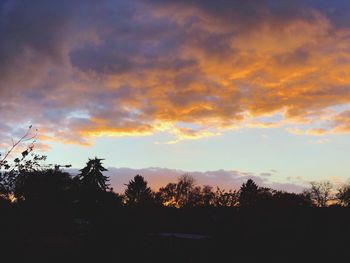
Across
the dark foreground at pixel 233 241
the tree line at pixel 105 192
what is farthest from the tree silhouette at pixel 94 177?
the dark foreground at pixel 233 241

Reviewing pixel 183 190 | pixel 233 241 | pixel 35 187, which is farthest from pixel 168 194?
pixel 35 187

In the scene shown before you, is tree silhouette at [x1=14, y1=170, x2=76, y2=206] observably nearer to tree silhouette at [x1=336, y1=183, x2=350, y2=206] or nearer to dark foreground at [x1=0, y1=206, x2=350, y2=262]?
dark foreground at [x1=0, y1=206, x2=350, y2=262]

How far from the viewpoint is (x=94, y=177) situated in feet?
199

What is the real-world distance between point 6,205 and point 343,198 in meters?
86.8

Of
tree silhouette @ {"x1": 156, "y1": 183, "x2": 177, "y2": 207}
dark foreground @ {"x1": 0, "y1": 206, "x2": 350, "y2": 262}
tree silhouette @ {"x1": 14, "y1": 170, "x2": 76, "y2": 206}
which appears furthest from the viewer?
tree silhouette @ {"x1": 156, "y1": 183, "x2": 177, "y2": 207}

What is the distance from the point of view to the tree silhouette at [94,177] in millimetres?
60000

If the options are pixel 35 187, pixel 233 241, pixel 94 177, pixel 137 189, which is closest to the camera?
pixel 35 187

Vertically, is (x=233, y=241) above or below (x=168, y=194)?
below

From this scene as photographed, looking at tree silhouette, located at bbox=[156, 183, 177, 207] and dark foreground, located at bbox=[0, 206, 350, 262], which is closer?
dark foreground, located at bbox=[0, 206, 350, 262]

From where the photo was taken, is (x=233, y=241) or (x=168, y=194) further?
(x=168, y=194)

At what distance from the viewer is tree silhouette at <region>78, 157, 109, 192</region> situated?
60.0 meters

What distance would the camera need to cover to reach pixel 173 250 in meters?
25.5

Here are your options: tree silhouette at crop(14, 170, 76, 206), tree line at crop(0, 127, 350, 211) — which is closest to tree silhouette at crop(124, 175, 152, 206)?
tree line at crop(0, 127, 350, 211)

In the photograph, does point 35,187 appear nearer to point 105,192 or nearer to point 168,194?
point 105,192
